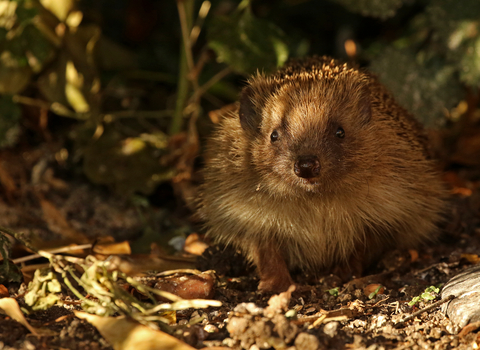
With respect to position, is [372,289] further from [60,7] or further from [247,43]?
[60,7]

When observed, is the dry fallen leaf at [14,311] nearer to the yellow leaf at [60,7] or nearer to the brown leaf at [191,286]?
the brown leaf at [191,286]

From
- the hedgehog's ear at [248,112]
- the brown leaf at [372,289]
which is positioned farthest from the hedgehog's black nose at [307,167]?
the brown leaf at [372,289]

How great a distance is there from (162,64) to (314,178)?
8.24 feet

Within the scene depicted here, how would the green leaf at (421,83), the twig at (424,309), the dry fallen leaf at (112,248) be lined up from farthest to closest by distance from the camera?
the green leaf at (421,83) < the dry fallen leaf at (112,248) < the twig at (424,309)

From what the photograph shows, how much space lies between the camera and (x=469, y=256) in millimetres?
2893

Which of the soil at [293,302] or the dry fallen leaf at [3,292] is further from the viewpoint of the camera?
the dry fallen leaf at [3,292]

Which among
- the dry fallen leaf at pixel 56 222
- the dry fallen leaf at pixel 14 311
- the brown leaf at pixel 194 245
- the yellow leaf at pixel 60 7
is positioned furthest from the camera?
the yellow leaf at pixel 60 7

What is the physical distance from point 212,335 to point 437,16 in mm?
2817

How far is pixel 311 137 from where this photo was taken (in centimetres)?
256

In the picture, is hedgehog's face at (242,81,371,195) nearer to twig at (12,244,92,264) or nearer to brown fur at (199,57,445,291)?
brown fur at (199,57,445,291)

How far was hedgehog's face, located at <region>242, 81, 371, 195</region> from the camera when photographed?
99.6 inches

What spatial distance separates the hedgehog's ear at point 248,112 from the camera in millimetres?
2854

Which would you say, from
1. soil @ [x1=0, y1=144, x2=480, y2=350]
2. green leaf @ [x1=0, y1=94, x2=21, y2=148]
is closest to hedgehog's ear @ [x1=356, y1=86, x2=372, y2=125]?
soil @ [x1=0, y1=144, x2=480, y2=350]

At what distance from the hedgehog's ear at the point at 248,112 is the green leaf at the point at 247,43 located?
0.50m
